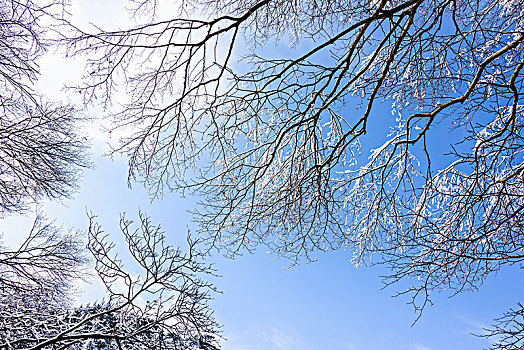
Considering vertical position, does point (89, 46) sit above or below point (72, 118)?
below

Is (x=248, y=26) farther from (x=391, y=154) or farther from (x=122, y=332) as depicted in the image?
(x=122, y=332)

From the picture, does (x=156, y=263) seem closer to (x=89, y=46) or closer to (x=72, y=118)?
(x=89, y=46)

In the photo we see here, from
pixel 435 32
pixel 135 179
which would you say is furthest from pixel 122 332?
pixel 435 32

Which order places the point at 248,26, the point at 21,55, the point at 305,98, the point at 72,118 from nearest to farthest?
1. the point at 248,26
2. the point at 305,98
3. the point at 21,55
4. the point at 72,118

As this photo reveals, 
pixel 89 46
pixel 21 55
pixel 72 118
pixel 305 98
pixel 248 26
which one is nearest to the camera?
pixel 89 46

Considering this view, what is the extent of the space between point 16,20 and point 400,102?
19.7ft

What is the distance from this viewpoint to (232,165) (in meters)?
5.71

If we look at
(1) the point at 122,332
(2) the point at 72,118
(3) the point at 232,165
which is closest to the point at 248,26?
(3) the point at 232,165

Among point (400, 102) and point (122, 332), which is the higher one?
point (400, 102)

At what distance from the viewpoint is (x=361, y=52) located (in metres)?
4.82

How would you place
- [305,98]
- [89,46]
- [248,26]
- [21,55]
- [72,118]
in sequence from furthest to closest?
[72,118] < [21,55] < [305,98] < [248,26] < [89,46]

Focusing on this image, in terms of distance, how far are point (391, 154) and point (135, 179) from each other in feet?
12.9

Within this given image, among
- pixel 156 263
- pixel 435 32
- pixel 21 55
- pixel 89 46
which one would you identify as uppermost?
pixel 21 55

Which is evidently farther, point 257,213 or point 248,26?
point 257,213
